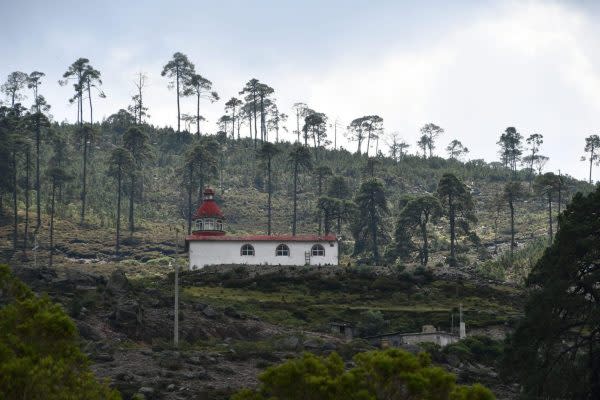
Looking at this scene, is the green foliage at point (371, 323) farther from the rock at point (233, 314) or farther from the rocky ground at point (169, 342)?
the rock at point (233, 314)

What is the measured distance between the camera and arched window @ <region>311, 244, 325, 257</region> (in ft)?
305

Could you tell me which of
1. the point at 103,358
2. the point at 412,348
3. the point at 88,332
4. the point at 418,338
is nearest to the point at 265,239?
the point at 418,338

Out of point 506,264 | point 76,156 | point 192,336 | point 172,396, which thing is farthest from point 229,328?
point 76,156

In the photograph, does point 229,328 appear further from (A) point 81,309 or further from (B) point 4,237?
(B) point 4,237

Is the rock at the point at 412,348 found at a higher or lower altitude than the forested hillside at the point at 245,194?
lower

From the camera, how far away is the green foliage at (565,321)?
142ft

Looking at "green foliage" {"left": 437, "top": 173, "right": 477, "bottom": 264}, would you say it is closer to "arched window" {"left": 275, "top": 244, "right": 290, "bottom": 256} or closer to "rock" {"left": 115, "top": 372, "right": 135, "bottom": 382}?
"arched window" {"left": 275, "top": 244, "right": 290, "bottom": 256}

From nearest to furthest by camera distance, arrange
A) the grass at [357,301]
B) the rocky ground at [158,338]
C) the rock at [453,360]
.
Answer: the rocky ground at [158,338] → the rock at [453,360] → the grass at [357,301]

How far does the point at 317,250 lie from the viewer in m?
93.1

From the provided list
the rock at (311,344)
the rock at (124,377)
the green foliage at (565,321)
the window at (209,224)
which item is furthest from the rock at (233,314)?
the window at (209,224)

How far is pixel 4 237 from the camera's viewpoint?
359 ft

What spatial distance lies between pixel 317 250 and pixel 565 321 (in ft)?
161

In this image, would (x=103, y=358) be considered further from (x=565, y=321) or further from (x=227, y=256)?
(x=227, y=256)

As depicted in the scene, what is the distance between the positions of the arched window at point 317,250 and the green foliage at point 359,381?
66.2 metres
